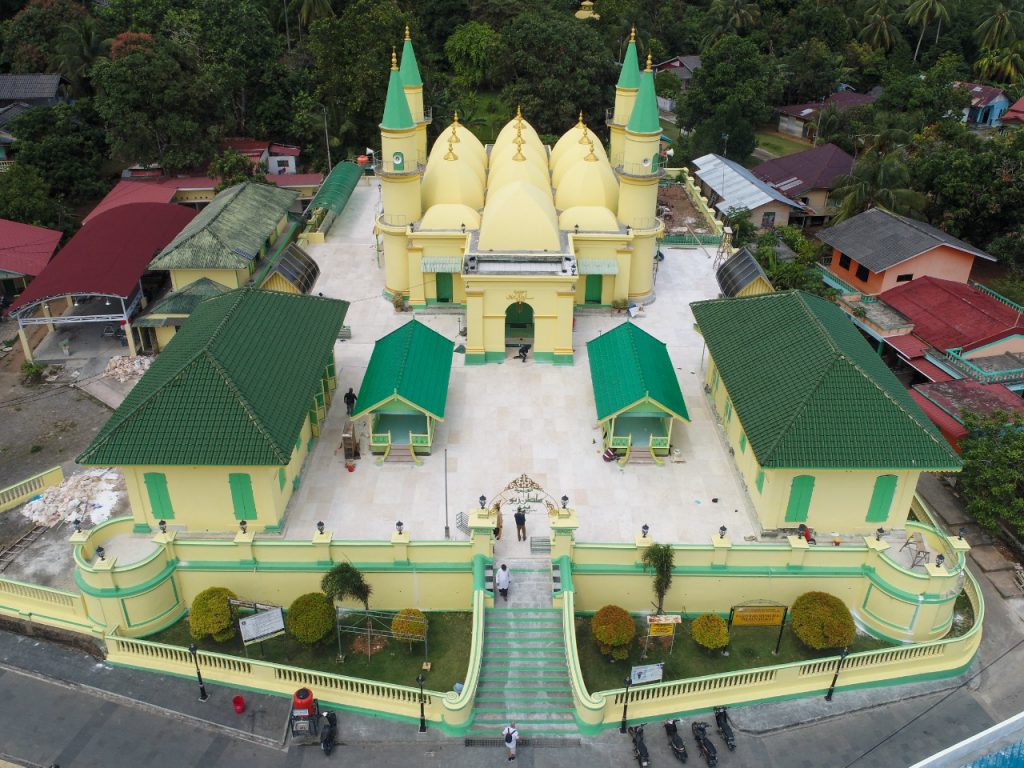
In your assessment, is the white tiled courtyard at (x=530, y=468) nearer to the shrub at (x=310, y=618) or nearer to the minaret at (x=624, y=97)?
the shrub at (x=310, y=618)

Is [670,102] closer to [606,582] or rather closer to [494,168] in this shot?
[494,168]

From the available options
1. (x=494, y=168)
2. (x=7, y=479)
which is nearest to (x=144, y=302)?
(x=7, y=479)

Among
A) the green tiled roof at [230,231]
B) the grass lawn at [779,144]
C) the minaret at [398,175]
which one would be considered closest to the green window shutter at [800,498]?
the minaret at [398,175]

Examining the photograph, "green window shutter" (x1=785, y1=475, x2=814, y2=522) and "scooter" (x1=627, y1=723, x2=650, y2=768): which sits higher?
"green window shutter" (x1=785, y1=475, x2=814, y2=522)

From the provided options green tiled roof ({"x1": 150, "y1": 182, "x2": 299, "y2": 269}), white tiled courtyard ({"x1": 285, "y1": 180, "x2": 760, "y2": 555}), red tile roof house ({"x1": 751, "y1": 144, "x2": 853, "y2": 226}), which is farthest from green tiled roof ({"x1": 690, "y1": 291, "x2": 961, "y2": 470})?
red tile roof house ({"x1": 751, "y1": 144, "x2": 853, "y2": 226})

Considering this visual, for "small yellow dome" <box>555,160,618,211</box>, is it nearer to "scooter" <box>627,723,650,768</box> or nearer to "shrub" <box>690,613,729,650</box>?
"shrub" <box>690,613,729,650</box>

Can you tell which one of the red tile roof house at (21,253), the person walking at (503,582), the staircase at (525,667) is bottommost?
the staircase at (525,667)

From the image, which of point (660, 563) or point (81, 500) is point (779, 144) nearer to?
point (660, 563)
